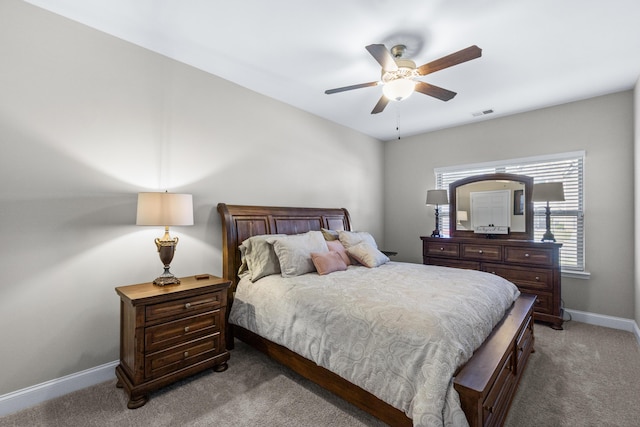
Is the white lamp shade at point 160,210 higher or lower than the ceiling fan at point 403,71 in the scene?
lower

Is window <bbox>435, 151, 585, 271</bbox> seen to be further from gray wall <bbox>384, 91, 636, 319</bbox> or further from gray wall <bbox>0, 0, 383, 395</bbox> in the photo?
gray wall <bbox>0, 0, 383, 395</bbox>

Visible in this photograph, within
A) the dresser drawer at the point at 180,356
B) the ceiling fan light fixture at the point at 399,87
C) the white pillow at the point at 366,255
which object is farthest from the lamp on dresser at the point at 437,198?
→ the dresser drawer at the point at 180,356

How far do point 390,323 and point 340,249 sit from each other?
162 cm

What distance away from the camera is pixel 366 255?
3.30 m

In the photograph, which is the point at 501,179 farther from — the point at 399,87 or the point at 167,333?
the point at 167,333

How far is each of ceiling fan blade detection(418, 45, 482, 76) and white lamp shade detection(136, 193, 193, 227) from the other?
2.21 meters

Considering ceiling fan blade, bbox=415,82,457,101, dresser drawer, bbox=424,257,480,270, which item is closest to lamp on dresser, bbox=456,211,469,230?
dresser drawer, bbox=424,257,480,270

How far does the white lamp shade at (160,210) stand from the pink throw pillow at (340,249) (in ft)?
5.08

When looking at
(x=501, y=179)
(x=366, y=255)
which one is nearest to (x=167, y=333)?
(x=366, y=255)

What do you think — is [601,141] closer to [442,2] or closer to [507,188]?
[507,188]

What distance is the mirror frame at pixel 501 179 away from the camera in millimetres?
4059

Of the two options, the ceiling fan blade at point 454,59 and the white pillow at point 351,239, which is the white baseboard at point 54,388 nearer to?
the white pillow at point 351,239

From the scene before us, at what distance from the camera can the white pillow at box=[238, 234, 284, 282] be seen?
112 inches

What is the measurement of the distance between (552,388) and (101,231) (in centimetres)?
372
